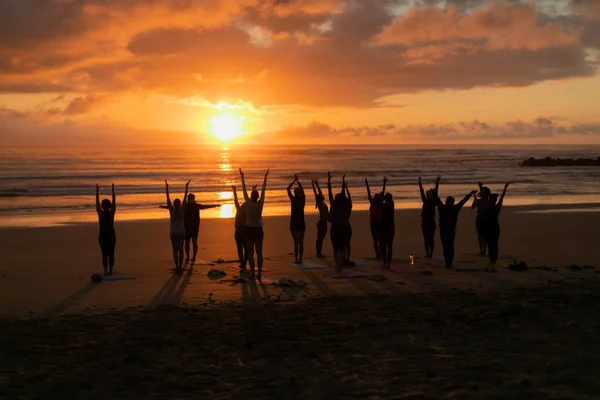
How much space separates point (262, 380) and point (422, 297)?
463cm

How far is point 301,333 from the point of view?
8.43m

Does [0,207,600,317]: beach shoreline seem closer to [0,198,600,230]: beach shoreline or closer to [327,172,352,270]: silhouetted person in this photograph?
[327,172,352,270]: silhouetted person

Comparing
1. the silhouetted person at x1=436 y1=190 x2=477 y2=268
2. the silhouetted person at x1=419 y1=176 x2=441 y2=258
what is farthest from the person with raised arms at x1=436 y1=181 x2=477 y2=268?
the silhouetted person at x1=419 y1=176 x2=441 y2=258

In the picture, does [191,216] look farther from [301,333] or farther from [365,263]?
[301,333]

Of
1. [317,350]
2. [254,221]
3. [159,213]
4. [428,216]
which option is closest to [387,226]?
[428,216]

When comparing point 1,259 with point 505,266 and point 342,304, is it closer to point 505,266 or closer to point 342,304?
point 342,304

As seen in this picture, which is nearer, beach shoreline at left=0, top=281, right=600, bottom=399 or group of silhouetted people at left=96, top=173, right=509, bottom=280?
beach shoreline at left=0, top=281, right=600, bottom=399

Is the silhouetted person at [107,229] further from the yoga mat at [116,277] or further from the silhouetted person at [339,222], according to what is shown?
the silhouetted person at [339,222]

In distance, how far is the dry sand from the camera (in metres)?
6.52

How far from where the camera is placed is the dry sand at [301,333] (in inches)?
257

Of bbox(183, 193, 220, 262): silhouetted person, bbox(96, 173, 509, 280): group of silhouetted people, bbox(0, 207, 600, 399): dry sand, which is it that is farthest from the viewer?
bbox(183, 193, 220, 262): silhouetted person

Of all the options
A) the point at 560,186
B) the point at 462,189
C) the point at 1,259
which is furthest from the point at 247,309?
the point at 560,186

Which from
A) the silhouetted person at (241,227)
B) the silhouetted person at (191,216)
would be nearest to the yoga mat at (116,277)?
the silhouetted person at (191,216)

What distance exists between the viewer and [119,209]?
30750mm
